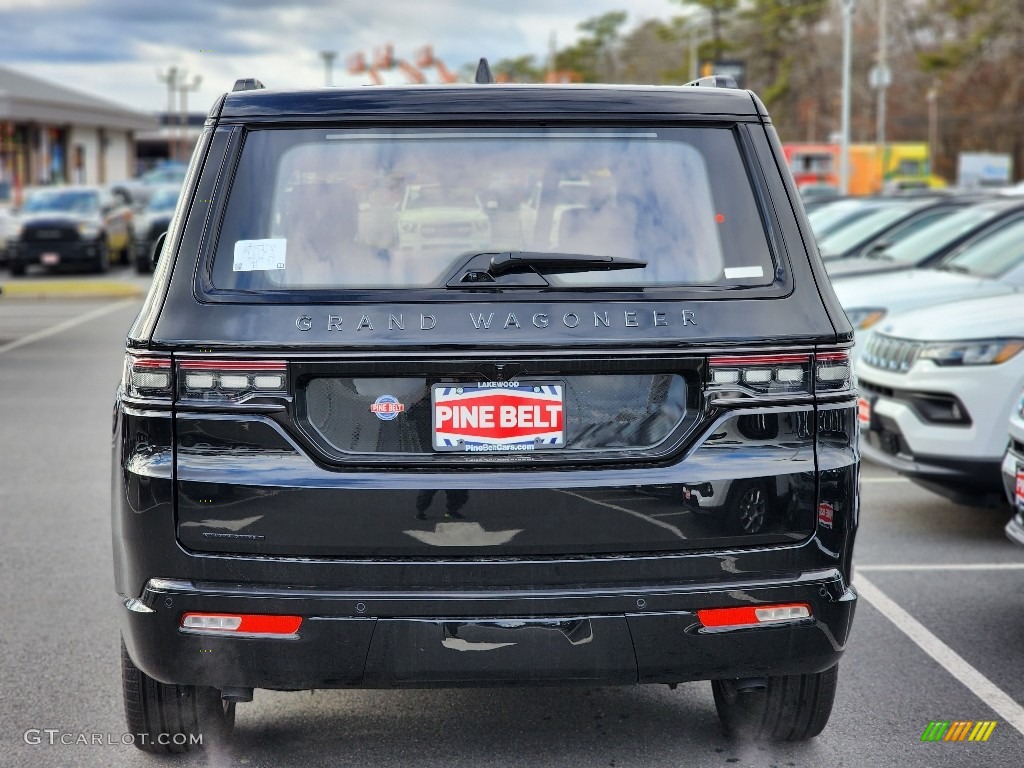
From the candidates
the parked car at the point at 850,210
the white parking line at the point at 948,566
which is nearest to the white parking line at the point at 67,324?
the parked car at the point at 850,210

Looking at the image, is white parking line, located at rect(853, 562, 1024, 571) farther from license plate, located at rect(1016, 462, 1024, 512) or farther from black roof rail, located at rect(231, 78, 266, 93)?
black roof rail, located at rect(231, 78, 266, 93)

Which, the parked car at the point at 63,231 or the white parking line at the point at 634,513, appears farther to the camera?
the parked car at the point at 63,231

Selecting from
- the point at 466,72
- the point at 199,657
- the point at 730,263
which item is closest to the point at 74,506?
the point at 199,657

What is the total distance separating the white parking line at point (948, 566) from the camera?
6.23 metres

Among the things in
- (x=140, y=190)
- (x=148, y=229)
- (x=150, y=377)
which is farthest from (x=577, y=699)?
(x=140, y=190)

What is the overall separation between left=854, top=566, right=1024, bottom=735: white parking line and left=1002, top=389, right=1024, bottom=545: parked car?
50 centimetres

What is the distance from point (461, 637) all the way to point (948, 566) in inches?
148

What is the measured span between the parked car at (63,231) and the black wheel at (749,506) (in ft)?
84.4

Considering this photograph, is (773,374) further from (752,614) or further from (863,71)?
(863,71)

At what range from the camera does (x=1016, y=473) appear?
5.16m

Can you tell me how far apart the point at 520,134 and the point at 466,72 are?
114817 mm

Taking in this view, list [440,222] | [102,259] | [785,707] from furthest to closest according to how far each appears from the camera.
Result: [102,259], [785,707], [440,222]

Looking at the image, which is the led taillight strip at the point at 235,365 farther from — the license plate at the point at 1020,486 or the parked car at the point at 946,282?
the parked car at the point at 946,282

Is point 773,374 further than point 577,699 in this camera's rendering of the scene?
No
